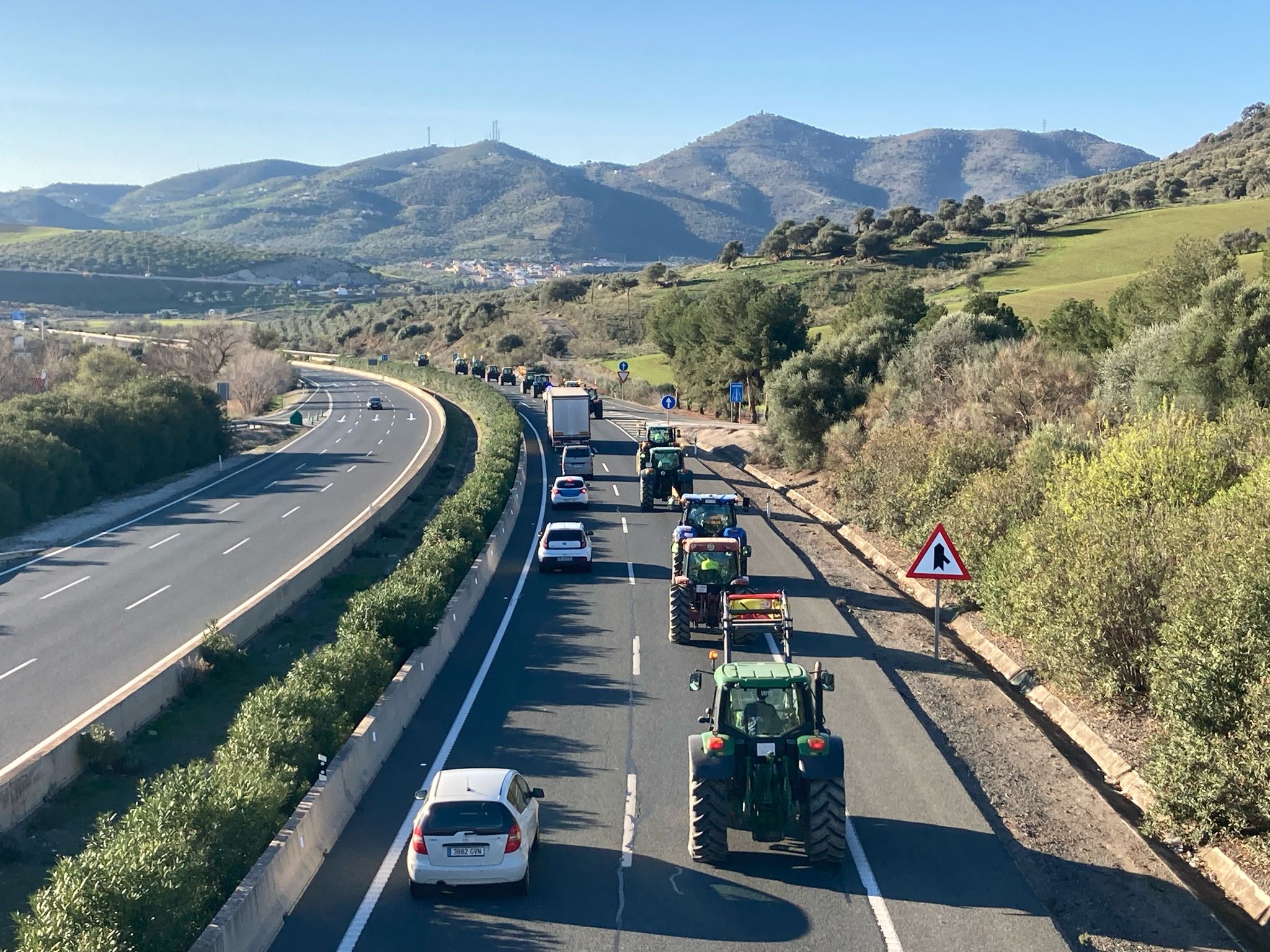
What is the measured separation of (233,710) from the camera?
2033 cm

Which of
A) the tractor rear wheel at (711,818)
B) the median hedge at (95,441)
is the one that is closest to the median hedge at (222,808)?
the tractor rear wheel at (711,818)

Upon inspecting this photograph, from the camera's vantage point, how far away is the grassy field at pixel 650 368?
91.6 meters

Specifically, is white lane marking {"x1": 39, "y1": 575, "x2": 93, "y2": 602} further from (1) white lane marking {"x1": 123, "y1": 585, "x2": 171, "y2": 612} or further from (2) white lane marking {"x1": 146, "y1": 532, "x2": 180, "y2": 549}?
(2) white lane marking {"x1": 146, "y1": 532, "x2": 180, "y2": 549}

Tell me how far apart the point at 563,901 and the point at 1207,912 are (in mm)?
6459

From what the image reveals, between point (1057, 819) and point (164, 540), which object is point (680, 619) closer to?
point (1057, 819)

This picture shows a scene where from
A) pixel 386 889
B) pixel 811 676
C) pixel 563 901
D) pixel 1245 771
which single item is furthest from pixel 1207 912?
pixel 386 889

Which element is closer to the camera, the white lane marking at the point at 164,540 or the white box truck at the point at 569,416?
the white lane marking at the point at 164,540

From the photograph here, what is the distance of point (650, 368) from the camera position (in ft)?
323

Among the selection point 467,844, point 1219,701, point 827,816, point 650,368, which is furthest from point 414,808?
point 650,368

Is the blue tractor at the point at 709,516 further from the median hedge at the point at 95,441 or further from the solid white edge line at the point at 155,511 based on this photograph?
the median hedge at the point at 95,441

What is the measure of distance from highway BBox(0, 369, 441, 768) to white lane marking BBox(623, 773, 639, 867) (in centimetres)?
935

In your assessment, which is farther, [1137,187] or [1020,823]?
[1137,187]

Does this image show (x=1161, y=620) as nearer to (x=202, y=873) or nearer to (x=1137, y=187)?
(x=202, y=873)

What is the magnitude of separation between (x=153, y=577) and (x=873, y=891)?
24.6 m
